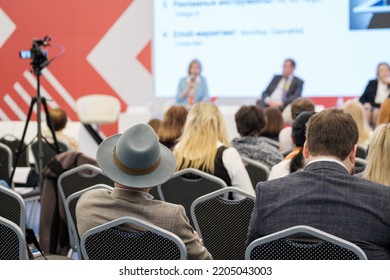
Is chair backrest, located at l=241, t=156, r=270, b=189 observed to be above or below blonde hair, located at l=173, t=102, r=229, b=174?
below

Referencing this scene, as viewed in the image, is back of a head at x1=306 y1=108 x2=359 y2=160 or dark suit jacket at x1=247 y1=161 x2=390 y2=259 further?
back of a head at x1=306 y1=108 x2=359 y2=160

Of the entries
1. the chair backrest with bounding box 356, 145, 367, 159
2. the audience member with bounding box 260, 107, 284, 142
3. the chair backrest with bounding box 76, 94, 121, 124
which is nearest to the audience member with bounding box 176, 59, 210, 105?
the chair backrest with bounding box 76, 94, 121, 124

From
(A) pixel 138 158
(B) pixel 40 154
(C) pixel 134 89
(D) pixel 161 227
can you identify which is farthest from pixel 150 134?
(C) pixel 134 89

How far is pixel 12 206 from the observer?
299 centimetres

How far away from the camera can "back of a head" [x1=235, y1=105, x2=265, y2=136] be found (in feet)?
15.1

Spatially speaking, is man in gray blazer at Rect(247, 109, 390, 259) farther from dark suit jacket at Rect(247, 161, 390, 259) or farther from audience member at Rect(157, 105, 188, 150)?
audience member at Rect(157, 105, 188, 150)

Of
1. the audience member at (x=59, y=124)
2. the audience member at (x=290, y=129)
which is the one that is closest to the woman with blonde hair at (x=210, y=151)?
the audience member at (x=290, y=129)

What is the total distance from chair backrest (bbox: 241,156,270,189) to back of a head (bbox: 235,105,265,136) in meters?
0.37

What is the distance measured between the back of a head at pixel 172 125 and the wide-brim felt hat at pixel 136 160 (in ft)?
7.06

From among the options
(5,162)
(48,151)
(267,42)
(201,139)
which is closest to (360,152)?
(201,139)

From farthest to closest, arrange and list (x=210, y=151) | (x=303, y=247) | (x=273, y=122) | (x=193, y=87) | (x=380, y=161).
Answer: (x=193, y=87) < (x=273, y=122) < (x=210, y=151) < (x=380, y=161) < (x=303, y=247)

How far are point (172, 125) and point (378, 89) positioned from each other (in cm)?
527

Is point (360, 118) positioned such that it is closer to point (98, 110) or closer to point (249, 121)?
point (249, 121)
